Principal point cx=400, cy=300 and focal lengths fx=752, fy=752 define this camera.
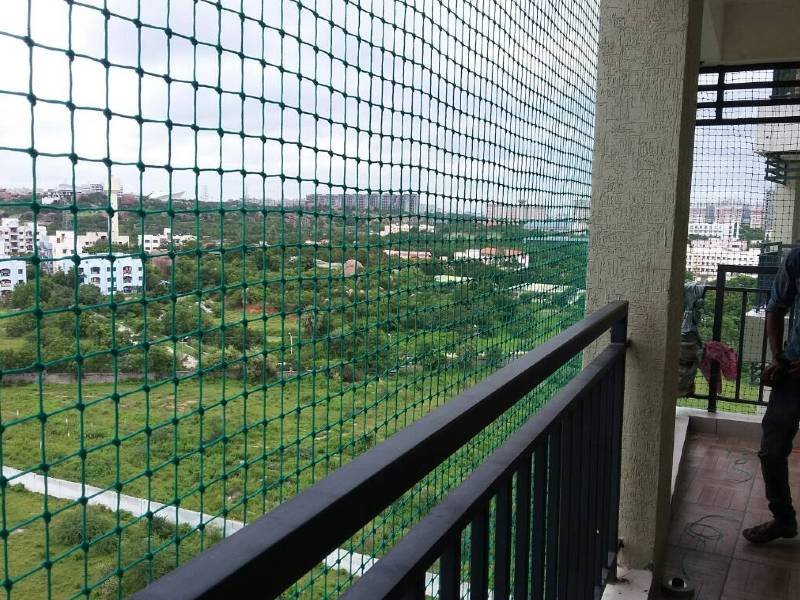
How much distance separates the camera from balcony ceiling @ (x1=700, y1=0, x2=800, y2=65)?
4.46 meters

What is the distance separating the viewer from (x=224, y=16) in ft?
3.81

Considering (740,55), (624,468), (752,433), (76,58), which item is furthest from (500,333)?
(740,55)

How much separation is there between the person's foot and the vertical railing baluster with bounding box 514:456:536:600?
6.35 feet

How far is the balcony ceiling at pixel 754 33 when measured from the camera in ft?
Result: 14.6

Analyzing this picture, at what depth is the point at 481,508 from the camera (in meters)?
0.97

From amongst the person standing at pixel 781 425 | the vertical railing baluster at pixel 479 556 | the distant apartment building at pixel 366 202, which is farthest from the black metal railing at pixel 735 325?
the vertical railing baluster at pixel 479 556

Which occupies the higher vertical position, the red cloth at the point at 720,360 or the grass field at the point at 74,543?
the red cloth at the point at 720,360

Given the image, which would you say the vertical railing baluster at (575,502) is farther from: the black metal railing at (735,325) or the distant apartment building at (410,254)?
the black metal railing at (735,325)

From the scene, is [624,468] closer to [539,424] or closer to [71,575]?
[539,424]

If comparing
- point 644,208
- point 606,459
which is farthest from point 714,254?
point 606,459

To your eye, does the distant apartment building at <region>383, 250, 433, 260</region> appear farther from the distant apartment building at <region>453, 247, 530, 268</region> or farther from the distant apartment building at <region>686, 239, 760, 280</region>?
the distant apartment building at <region>686, 239, 760, 280</region>

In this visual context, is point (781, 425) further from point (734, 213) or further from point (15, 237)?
point (734, 213)

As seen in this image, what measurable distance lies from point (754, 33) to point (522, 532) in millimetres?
4355

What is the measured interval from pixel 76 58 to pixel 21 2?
0.10 metres
